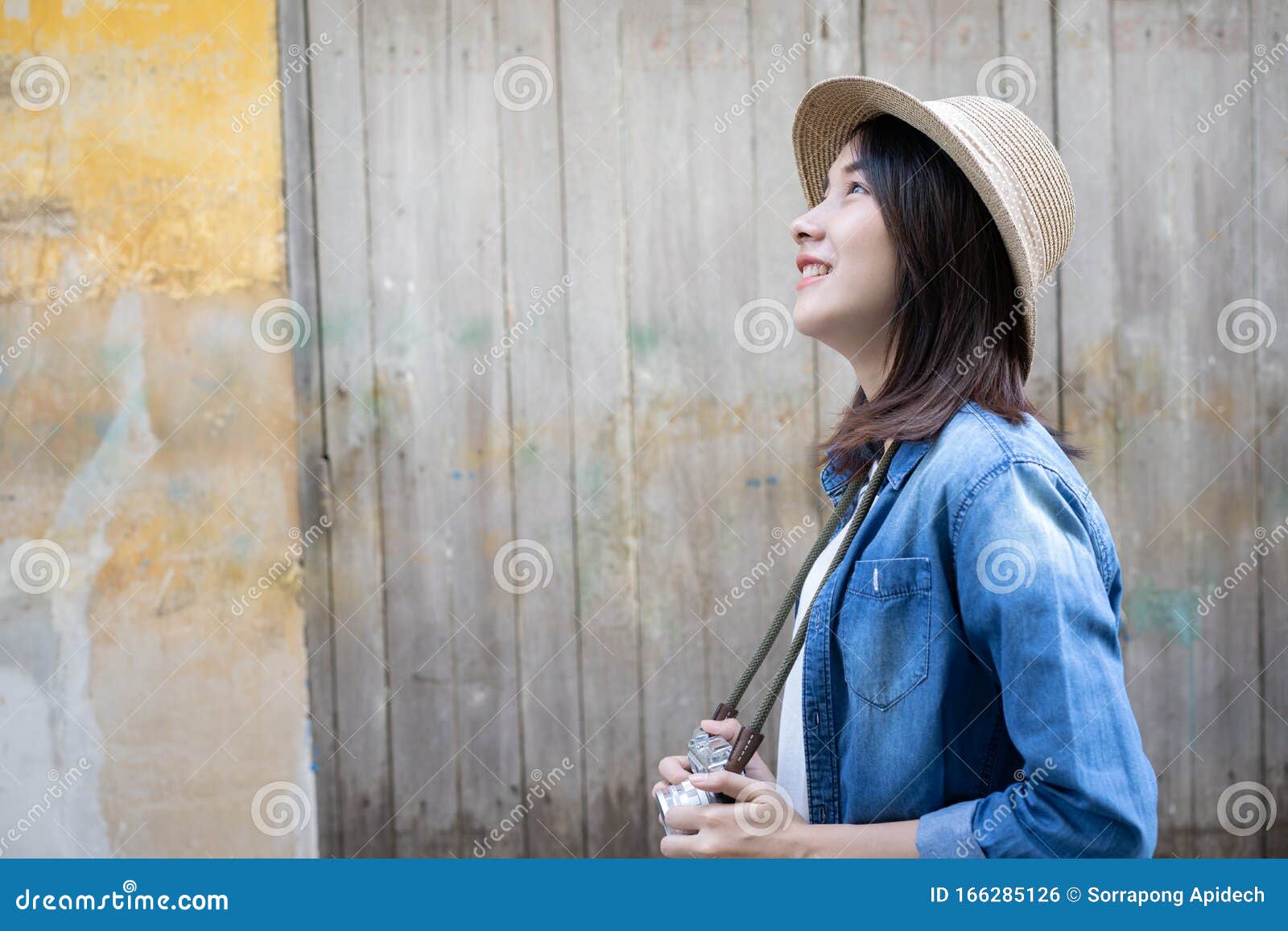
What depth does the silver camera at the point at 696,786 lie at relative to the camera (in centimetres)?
101

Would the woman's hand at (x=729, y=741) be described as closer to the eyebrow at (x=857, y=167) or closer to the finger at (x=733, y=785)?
the finger at (x=733, y=785)

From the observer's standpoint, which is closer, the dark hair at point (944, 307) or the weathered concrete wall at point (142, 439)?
the dark hair at point (944, 307)

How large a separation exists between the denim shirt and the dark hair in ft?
0.13

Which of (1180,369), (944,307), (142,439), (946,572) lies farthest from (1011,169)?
(142,439)

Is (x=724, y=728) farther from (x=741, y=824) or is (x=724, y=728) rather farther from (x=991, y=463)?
(x=991, y=463)

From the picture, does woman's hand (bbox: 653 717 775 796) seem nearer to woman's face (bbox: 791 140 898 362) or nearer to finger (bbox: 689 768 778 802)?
finger (bbox: 689 768 778 802)

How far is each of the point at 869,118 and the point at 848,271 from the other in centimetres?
27

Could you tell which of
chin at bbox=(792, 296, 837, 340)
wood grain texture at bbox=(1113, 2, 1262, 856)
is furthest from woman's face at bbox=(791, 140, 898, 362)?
wood grain texture at bbox=(1113, 2, 1262, 856)

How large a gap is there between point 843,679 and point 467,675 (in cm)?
131

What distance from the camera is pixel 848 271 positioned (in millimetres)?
1075

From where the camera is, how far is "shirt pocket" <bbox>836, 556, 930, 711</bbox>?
3.08ft

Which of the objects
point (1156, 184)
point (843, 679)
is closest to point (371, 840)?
point (843, 679)

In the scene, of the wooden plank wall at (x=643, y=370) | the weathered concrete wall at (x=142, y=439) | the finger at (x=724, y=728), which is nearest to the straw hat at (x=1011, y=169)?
the finger at (x=724, y=728)

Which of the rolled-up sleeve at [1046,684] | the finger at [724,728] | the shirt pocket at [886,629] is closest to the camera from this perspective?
the rolled-up sleeve at [1046,684]
